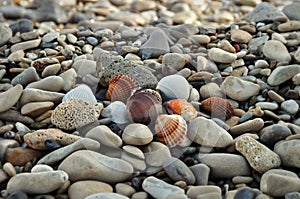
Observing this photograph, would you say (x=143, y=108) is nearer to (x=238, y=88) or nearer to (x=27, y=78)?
(x=238, y=88)

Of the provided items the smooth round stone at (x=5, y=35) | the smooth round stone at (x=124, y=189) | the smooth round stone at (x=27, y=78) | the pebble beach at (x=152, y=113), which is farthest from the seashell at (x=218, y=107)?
the smooth round stone at (x=5, y=35)

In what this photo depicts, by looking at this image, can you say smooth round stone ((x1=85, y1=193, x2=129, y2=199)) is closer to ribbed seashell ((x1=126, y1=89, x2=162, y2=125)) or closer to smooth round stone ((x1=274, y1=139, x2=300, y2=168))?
ribbed seashell ((x1=126, y1=89, x2=162, y2=125))

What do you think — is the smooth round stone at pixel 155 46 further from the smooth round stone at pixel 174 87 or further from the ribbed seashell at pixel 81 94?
the ribbed seashell at pixel 81 94

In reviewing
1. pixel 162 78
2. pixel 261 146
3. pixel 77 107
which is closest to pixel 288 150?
pixel 261 146

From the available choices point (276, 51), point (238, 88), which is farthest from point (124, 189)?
point (276, 51)

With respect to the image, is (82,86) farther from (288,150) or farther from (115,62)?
(288,150)

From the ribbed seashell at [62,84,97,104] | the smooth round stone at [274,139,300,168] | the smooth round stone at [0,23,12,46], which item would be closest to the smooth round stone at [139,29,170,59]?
the ribbed seashell at [62,84,97,104]
